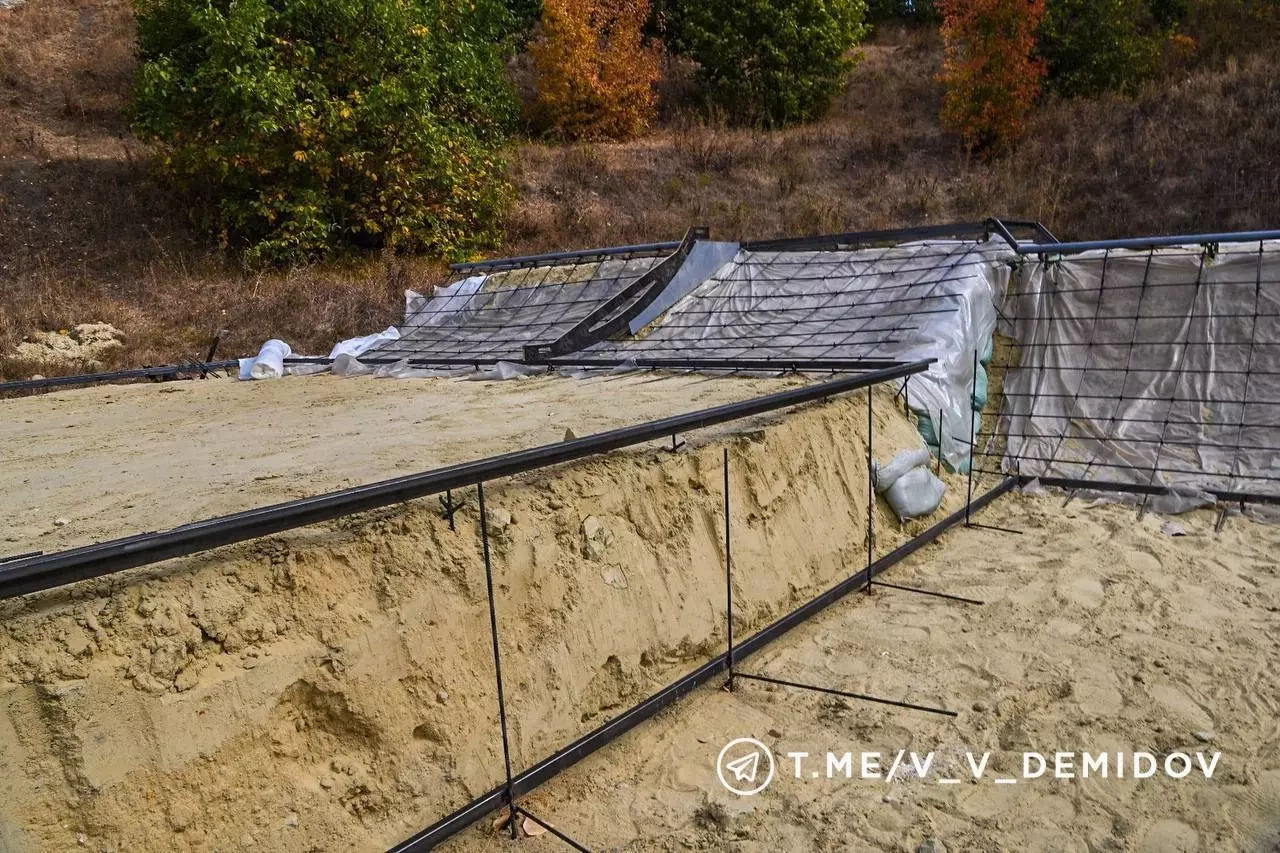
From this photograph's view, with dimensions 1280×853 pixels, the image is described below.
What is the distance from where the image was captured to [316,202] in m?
10.9

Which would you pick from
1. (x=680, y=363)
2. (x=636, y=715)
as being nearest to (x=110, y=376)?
(x=680, y=363)

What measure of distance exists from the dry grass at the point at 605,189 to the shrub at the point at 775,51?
1188mm

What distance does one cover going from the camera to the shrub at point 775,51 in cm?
1731

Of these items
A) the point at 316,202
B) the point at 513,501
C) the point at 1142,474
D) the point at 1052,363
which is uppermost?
the point at 316,202

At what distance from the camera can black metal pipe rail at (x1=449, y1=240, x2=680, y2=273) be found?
8.12 metres

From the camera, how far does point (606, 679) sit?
2746 mm

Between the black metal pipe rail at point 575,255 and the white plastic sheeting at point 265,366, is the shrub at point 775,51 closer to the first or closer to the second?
the black metal pipe rail at point 575,255

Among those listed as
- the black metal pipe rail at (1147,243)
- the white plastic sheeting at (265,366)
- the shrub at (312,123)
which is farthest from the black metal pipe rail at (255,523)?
the shrub at (312,123)

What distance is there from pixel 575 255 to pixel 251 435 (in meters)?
4.92

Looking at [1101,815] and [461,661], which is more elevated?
[461,661]

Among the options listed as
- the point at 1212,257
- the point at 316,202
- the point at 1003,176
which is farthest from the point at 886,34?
the point at 1212,257

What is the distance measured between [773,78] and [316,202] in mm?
10589

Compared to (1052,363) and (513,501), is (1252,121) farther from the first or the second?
(513,501)

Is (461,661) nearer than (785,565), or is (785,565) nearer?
(461,661)
